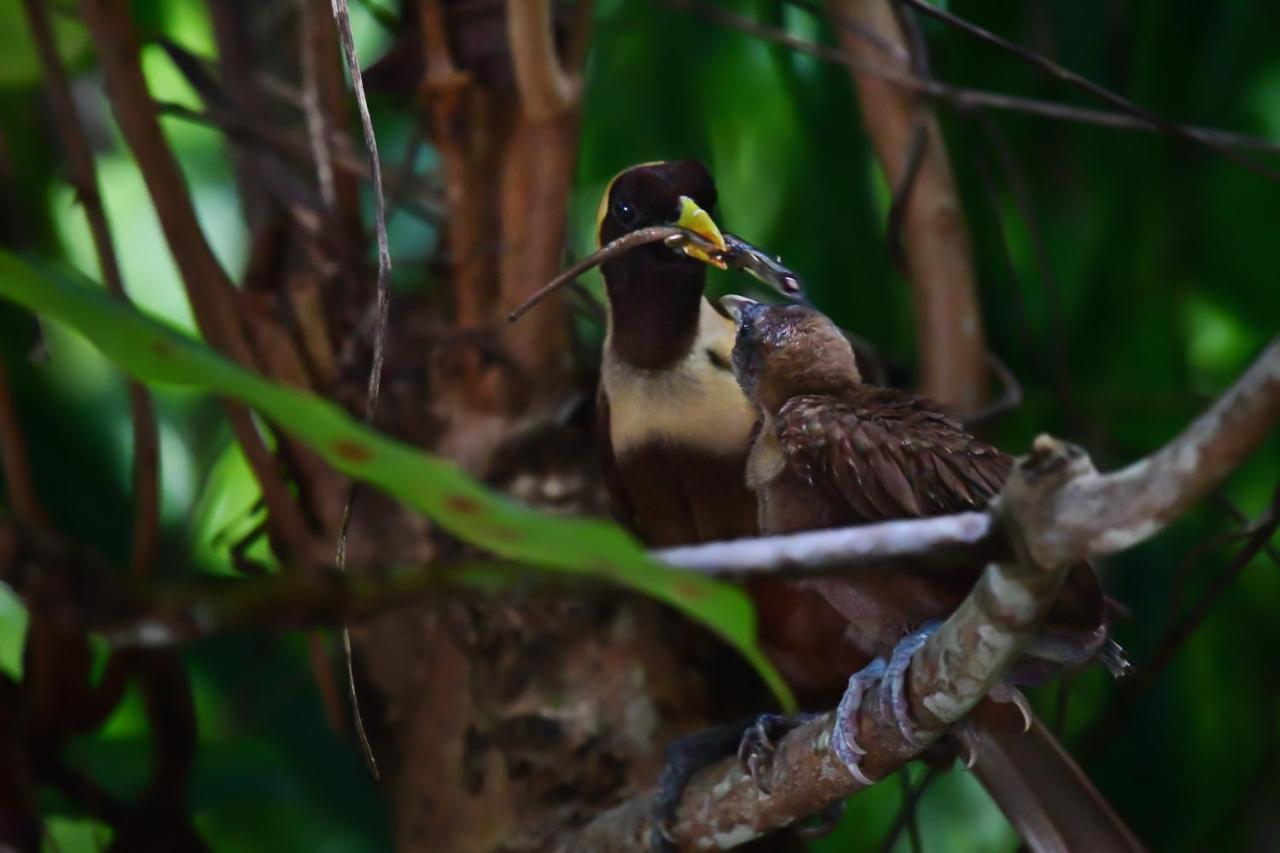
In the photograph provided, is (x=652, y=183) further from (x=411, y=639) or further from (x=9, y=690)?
(x=9, y=690)

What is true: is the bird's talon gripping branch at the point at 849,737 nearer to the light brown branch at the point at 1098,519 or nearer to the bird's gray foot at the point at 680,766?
the bird's gray foot at the point at 680,766

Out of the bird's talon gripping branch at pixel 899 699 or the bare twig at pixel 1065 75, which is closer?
Result: the bird's talon gripping branch at pixel 899 699

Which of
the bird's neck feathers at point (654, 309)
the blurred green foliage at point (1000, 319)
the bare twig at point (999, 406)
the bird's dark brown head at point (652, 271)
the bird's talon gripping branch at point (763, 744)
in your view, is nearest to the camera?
the bird's talon gripping branch at point (763, 744)

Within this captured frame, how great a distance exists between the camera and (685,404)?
145 centimetres

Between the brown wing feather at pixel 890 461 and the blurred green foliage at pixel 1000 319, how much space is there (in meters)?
0.67

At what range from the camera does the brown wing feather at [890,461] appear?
41.3 inches

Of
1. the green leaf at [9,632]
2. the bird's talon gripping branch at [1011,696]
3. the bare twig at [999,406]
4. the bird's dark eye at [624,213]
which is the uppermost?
the bird's dark eye at [624,213]

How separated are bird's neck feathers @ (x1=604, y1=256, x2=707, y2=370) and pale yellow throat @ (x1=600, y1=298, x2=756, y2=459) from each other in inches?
0.5

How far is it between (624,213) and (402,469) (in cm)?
85

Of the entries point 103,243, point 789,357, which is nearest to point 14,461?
point 103,243

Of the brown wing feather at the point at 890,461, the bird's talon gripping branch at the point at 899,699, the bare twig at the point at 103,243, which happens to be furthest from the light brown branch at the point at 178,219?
the bird's talon gripping branch at the point at 899,699

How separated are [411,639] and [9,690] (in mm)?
399

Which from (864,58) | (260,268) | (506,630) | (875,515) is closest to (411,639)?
(506,630)

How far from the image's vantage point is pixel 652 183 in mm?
1346
